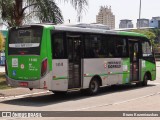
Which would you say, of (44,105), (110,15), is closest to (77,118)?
(44,105)

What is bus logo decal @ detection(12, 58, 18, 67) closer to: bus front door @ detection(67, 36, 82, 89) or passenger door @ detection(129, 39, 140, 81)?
bus front door @ detection(67, 36, 82, 89)

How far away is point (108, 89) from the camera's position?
1902 cm

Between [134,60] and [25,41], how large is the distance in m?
6.98

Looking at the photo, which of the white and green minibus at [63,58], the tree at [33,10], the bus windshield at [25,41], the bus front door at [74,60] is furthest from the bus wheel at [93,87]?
the tree at [33,10]

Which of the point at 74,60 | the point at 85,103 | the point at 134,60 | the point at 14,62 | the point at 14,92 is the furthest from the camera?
the point at 134,60

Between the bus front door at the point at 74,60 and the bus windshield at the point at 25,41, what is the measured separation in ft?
4.52

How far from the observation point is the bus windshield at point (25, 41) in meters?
14.3

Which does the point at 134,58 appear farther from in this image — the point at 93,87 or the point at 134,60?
the point at 93,87

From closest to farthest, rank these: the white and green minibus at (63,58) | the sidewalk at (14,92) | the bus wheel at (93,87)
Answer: the white and green minibus at (63,58)
the sidewalk at (14,92)
the bus wheel at (93,87)

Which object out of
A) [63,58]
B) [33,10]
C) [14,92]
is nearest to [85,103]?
[63,58]

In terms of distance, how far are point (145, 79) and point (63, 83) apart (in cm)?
735

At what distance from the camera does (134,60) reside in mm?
19672

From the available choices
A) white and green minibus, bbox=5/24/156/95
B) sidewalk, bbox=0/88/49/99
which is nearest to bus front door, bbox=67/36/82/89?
white and green minibus, bbox=5/24/156/95

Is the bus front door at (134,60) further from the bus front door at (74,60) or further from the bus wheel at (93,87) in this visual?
the bus front door at (74,60)
